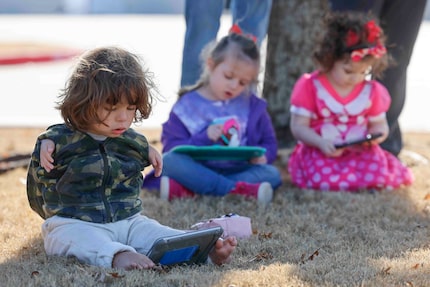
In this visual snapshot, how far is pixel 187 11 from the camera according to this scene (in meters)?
5.02

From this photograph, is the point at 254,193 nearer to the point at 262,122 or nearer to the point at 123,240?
the point at 262,122

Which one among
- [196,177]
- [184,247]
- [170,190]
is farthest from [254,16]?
[184,247]

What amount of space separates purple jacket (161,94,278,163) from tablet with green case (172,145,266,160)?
14cm

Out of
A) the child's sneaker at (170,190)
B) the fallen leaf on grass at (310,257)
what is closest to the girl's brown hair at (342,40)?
Answer: the child's sneaker at (170,190)

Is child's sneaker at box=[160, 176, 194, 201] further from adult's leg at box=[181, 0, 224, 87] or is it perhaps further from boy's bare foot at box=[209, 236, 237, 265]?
boy's bare foot at box=[209, 236, 237, 265]

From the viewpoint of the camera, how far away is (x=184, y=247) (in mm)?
2963

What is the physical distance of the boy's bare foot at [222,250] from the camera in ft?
10.0

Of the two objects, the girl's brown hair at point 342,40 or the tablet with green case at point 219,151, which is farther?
the girl's brown hair at point 342,40

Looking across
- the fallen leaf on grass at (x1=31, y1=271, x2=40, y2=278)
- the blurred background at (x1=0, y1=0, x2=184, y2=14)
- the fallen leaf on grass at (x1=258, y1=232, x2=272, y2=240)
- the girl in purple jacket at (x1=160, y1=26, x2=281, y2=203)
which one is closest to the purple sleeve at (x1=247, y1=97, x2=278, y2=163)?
the girl in purple jacket at (x1=160, y1=26, x2=281, y2=203)

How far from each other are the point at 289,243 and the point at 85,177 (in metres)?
0.90

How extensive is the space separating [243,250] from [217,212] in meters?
0.80

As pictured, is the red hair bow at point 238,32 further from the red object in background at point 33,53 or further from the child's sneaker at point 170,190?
the red object in background at point 33,53

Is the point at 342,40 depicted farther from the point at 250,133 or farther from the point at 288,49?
the point at 288,49

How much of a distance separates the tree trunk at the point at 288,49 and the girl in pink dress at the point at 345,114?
91 cm
